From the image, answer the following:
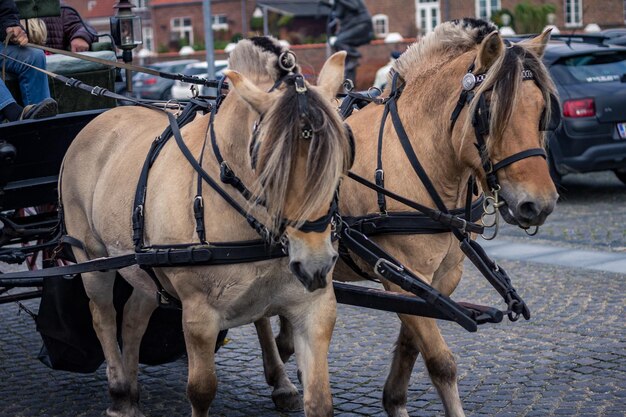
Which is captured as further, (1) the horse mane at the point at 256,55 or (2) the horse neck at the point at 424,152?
(2) the horse neck at the point at 424,152

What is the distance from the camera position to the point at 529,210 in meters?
4.48

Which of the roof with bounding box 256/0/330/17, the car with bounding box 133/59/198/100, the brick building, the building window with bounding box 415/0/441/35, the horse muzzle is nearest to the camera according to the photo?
the horse muzzle

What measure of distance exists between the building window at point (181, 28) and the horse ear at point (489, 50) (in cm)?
5586

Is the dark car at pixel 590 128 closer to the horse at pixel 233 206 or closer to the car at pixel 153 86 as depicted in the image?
the horse at pixel 233 206

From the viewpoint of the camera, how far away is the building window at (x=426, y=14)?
49.3m

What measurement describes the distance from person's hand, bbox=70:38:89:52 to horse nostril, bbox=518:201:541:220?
14.4ft

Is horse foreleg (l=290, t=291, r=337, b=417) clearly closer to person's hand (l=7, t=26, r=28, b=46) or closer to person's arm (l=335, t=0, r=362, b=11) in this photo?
person's hand (l=7, t=26, r=28, b=46)

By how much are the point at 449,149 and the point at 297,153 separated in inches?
48.2

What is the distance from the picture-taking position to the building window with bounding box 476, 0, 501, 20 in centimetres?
4681

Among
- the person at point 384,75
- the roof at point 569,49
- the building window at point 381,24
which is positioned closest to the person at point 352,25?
the person at point 384,75

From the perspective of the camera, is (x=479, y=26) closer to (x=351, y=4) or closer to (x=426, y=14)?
(x=351, y=4)

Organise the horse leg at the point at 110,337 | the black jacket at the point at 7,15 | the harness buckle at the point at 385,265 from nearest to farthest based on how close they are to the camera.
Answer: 1. the harness buckle at the point at 385,265
2. the horse leg at the point at 110,337
3. the black jacket at the point at 7,15

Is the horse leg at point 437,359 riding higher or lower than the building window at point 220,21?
lower

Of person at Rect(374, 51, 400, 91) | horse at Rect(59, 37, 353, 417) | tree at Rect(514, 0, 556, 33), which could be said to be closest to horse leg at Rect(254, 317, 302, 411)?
horse at Rect(59, 37, 353, 417)
